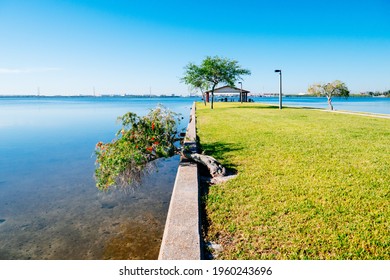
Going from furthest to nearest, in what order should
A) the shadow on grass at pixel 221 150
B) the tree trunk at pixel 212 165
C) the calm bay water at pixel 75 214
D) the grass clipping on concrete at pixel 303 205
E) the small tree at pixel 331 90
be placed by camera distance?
the small tree at pixel 331 90, the shadow on grass at pixel 221 150, the tree trunk at pixel 212 165, the calm bay water at pixel 75 214, the grass clipping on concrete at pixel 303 205

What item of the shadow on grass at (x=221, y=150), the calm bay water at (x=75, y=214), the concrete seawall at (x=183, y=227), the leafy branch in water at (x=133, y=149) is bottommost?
the calm bay water at (x=75, y=214)

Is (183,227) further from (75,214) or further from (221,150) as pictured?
(221,150)

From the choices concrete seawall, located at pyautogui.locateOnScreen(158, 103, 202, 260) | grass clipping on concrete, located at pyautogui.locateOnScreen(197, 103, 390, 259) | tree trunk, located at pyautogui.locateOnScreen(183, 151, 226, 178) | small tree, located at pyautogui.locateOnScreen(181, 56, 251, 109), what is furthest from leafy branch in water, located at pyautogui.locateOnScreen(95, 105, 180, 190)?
small tree, located at pyautogui.locateOnScreen(181, 56, 251, 109)

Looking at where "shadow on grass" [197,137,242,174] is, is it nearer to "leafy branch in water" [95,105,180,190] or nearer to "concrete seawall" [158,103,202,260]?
"leafy branch in water" [95,105,180,190]

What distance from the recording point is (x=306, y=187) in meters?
5.22

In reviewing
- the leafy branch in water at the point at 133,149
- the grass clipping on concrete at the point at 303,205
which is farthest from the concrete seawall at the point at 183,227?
the leafy branch in water at the point at 133,149

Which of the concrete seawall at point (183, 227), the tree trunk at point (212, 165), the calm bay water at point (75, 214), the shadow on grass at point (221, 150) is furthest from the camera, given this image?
the shadow on grass at point (221, 150)

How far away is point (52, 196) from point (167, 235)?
436 cm

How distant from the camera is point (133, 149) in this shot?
249 inches

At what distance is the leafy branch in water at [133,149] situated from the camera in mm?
5855

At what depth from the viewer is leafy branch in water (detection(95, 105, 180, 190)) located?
5.86 metres

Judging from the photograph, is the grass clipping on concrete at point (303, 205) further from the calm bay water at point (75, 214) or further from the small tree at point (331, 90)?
the small tree at point (331, 90)

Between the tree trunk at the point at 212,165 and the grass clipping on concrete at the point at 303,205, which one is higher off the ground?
the tree trunk at the point at 212,165
